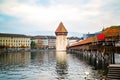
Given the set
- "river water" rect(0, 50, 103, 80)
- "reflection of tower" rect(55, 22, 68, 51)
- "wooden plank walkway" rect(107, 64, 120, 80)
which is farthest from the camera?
"reflection of tower" rect(55, 22, 68, 51)

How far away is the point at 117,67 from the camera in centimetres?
2705

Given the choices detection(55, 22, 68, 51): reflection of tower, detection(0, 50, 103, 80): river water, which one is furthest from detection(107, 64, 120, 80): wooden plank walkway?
detection(55, 22, 68, 51): reflection of tower

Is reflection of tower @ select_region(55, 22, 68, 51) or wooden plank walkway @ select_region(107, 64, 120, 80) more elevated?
reflection of tower @ select_region(55, 22, 68, 51)

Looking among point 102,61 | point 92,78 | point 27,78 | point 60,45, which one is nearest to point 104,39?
point 102,61

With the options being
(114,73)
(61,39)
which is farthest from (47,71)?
(61,39)

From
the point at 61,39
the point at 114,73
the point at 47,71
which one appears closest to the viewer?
the point at 114,73

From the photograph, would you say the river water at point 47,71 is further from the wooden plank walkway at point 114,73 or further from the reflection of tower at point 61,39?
the reflection of tower at point 61,39

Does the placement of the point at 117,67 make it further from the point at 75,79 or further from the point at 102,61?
the point at 102,61

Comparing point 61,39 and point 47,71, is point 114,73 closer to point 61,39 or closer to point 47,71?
point 47,71

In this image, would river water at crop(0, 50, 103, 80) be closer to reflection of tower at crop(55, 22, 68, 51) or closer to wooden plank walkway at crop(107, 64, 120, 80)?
wooden plank walkway at crop(107, 64, 120, 80)

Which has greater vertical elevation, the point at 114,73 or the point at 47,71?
the point at 114,73

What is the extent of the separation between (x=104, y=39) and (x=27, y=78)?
19.6 metres

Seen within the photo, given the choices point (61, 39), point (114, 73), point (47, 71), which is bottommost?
point (47, 71)

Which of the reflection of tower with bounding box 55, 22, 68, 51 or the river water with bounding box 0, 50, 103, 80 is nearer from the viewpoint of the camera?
the river water with bounding box 0, 50, 103, 80
